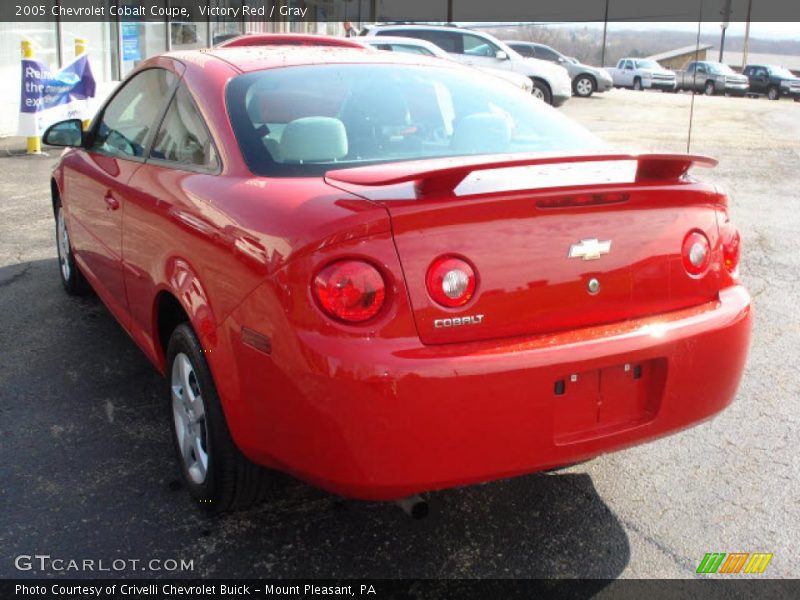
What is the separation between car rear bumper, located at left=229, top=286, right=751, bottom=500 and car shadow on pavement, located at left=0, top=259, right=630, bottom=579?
424 millimetres

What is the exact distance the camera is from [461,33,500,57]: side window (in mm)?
19844

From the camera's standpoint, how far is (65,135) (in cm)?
461

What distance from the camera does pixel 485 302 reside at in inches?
96.3

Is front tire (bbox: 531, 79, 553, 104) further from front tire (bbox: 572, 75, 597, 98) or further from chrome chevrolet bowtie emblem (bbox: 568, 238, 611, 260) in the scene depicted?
chrome chevrolet bowtie emblem (bbox: 568, 238, 611, 260)

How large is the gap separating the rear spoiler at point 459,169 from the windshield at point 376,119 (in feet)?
0.58

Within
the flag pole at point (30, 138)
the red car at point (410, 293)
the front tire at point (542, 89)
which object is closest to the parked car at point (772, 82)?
the front tire at point (542, 89)

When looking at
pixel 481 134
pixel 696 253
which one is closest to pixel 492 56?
pixel 481 134

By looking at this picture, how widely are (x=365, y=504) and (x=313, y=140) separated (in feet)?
4.35

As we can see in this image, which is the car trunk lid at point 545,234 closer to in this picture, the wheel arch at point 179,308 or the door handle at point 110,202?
the wheel arch at point 179,308

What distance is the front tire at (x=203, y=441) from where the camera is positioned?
287 cm

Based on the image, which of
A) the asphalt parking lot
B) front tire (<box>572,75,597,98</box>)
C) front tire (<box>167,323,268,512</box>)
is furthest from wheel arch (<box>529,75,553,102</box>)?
front tire (<box>167,323,268,512</box>)

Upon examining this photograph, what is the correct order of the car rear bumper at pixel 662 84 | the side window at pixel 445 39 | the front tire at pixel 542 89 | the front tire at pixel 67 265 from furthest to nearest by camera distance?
the car rear bumper at pixel 662 84, the front tire at pixel 542 89, the side window at pixel 445 39, the front tire at pixel 67 265

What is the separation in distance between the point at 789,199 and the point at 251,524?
8.46 metres

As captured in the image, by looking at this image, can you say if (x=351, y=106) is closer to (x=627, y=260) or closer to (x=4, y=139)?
(x=627, y=260)
